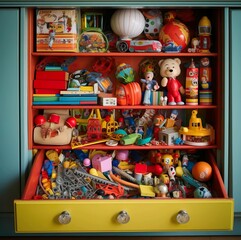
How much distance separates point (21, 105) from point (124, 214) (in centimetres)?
75

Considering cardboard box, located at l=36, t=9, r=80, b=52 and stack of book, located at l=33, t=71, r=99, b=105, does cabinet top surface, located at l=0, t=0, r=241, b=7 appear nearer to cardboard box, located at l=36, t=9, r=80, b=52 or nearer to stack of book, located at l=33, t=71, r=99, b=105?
cardboard box, located at l=36, t=9, r=80, b=52

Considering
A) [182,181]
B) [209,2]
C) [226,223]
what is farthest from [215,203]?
[209,2]

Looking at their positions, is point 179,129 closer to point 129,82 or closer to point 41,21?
point 129,82

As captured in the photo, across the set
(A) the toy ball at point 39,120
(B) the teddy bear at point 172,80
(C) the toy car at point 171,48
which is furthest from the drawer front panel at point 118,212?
(C) the toy car at point 171,48

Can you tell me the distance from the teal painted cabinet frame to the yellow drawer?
11.6 inches

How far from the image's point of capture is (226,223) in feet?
4.98

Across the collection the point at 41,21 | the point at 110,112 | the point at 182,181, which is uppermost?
the point at 41,21

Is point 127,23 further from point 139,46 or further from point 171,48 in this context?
point 171,48

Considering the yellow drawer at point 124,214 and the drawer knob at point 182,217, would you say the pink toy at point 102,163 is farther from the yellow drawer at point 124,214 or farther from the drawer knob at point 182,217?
the drawer knob at point 182,217

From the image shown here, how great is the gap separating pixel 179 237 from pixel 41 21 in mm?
1330

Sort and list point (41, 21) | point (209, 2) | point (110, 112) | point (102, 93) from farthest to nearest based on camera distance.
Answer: point (110, 112)
point (102, 93)
point (41, 21)
point (209, 2)

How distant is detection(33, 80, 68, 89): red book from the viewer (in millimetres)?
1879

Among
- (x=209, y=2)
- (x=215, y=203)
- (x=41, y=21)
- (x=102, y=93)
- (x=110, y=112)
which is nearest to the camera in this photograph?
(x=215, y=203)

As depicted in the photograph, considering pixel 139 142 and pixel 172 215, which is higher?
pixel 139 142
